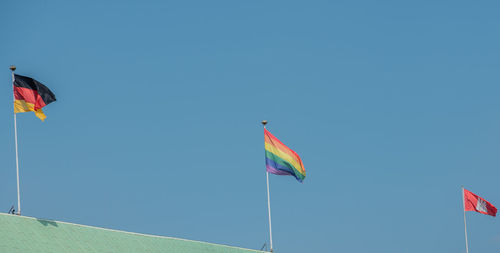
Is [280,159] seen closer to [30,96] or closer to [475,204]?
[30,96]

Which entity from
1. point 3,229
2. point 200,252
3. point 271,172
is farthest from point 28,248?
point 271,172

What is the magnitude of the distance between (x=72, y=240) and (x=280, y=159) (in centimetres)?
2090

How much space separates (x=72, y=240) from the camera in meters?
61.3

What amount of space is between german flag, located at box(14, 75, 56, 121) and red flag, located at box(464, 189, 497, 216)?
42798mm

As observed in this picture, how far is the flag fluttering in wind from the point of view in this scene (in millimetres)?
75875

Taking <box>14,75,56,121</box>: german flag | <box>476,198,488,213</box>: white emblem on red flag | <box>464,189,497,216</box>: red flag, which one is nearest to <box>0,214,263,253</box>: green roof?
<box>14,75,56,121</box>: german flag

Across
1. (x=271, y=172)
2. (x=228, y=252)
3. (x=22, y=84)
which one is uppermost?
(x=22, y=84)

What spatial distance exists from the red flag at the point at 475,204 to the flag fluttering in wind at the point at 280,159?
2040 cm

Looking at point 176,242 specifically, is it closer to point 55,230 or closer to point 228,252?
point 228,252

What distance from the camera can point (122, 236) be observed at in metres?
65.6

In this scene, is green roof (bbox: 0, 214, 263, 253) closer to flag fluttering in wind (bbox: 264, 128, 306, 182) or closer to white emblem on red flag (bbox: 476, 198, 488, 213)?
flag fluttering in wind (bbox: 264, 128, 306, 182)

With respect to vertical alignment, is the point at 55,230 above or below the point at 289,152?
below

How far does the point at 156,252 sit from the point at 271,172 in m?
13.6

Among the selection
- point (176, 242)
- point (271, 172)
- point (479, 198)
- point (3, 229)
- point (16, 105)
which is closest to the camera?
point (3, 229)
